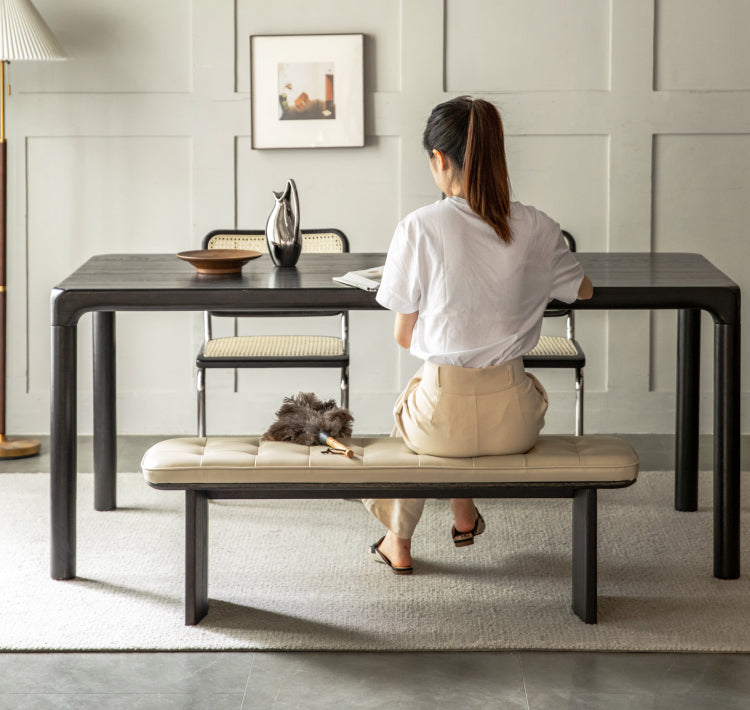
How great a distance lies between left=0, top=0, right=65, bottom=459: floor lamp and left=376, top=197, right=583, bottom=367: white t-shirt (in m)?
2.13

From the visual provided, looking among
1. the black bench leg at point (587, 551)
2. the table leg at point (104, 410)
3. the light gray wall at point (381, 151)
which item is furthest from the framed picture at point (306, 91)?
the black bench leg at point (587, 551)

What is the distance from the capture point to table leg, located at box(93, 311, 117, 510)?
11.4 ft

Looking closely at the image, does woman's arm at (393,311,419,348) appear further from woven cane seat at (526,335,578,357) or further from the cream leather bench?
woven cane seat at (526,335,578,357)

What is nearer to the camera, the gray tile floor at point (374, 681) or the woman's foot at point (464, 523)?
the gray tile floor at point (374, 681)

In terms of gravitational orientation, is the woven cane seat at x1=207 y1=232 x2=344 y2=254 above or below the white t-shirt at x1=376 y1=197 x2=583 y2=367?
above

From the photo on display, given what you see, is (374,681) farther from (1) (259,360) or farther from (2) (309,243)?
(2) (309,243)

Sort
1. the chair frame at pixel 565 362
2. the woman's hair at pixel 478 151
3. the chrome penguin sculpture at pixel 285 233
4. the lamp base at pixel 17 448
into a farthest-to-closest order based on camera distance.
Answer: the lamp base at pixel 17 448
the chair frame at pixel 565 362
the chrome penguin sculpture at pixel 285 233
the woman's hair at pixel 478 151

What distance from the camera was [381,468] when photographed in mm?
2621

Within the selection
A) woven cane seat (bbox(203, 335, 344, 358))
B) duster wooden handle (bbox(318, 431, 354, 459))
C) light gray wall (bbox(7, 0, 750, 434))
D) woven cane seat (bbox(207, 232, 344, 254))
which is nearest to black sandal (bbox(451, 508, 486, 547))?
duster wooden handle (bbox(318, 431, 354, 459))

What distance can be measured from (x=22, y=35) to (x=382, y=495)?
2415mm

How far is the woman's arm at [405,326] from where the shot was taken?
262 centimetres

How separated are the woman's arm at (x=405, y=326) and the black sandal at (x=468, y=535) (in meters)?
0.73

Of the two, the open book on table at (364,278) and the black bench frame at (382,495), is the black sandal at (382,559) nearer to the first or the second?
the black bench frame at (382,495)

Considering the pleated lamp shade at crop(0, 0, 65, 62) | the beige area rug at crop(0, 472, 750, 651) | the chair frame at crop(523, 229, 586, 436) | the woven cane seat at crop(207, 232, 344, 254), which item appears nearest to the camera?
the beige area rug at crop(0, 472, 750, 651)
